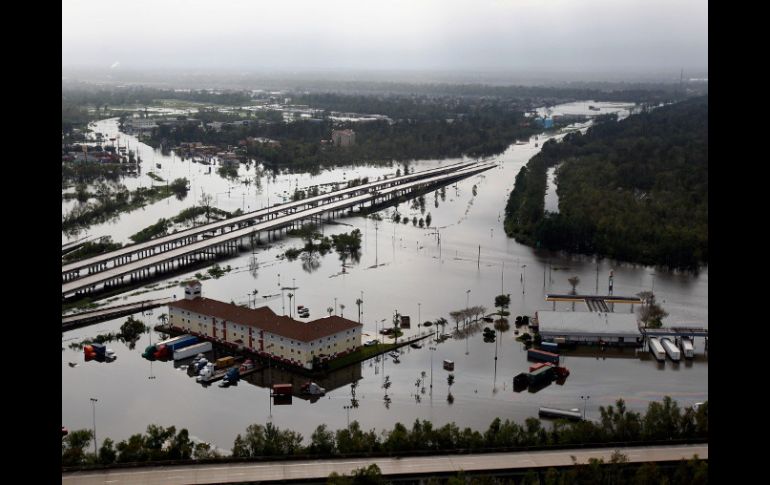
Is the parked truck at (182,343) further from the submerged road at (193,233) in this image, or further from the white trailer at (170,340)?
the submerged road at (193,233)

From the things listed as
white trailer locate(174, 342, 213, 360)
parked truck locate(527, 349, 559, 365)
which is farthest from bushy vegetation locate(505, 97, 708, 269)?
white trailer locate(174, 342, 213, 360)

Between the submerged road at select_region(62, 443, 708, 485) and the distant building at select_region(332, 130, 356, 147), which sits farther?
the distant building at select_region(332, 130, 356, 147)

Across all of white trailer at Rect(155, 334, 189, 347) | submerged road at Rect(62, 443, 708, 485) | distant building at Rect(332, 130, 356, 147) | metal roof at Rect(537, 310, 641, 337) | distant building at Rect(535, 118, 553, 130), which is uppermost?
distant building at Rect(535, 118, 553, 130)

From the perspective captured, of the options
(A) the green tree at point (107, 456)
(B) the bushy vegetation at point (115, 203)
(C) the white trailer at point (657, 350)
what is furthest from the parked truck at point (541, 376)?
(B) the bushy vegetation at point (115, 203)

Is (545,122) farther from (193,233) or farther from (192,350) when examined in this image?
(192,350)

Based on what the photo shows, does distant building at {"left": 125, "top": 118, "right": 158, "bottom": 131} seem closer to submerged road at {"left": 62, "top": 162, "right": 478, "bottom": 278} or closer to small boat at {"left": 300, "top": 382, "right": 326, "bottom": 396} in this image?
submerged road at {"left": 62, "top": 162, "right": 478, "bottom": 278}
